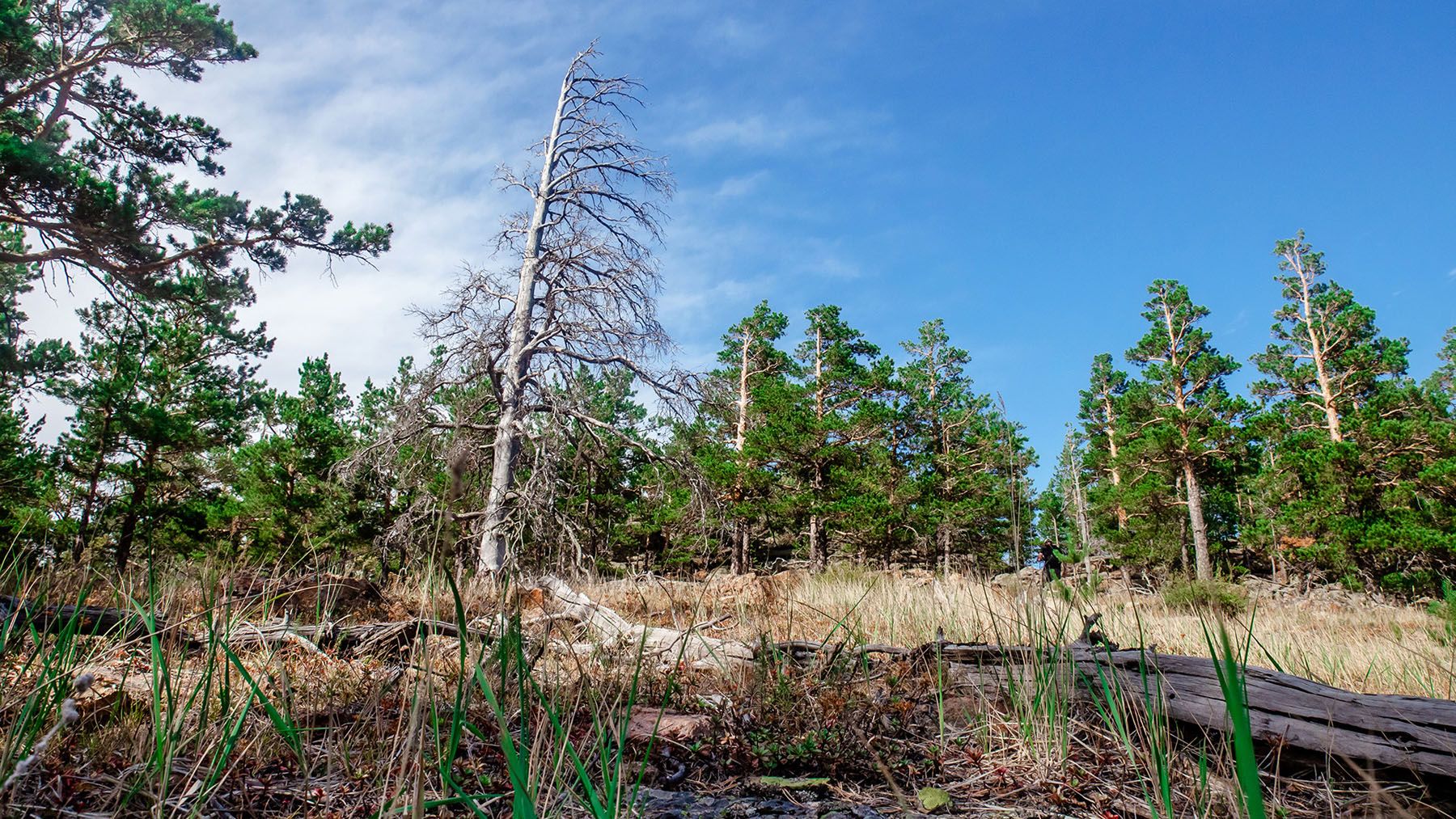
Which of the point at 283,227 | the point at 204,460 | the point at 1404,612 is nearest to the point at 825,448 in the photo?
the point at 1404,612

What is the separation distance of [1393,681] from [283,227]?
46.1 feet

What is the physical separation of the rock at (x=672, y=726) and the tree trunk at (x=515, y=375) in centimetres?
714

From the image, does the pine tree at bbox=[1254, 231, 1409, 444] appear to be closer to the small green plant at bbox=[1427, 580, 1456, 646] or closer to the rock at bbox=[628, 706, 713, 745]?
the small green plant at bbox=[1427, 580, 1456, 646]

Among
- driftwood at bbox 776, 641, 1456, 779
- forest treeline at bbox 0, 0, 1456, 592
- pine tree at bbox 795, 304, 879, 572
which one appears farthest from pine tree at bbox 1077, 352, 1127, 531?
driftwood at bbox 776, 641, 1456, 779

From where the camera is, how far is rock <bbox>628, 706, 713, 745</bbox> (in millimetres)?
2434

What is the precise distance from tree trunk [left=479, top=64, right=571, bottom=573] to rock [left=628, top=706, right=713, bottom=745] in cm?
714

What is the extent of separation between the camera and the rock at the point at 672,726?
2.43 meters

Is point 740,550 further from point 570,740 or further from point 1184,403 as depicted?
point 570,740

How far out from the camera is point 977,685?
9.15ft

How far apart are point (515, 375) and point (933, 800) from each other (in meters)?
11.2

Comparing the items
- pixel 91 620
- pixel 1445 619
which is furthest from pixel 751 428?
pixel 91 620

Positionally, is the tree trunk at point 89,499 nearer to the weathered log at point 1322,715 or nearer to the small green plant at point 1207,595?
the weathered log at point 1322,715

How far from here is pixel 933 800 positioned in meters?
1.92

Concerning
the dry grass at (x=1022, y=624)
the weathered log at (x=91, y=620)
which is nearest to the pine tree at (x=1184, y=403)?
the dry grass at (x=1022, y=624)
